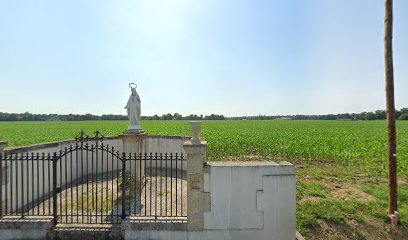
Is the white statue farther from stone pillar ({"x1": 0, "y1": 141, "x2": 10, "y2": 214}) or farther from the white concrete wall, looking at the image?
the white concrete wall

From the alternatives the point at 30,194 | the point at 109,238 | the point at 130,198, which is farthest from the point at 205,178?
the point at 30,194

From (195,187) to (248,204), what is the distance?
1230 millimetres

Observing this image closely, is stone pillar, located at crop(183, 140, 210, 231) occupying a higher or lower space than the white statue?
lower

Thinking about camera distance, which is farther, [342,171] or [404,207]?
[342,171]

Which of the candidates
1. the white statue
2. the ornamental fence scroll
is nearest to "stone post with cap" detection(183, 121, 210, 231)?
the ornamental fence scroll

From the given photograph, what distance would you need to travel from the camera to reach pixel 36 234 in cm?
491

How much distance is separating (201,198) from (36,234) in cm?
375

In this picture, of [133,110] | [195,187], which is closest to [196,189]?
[195,187]

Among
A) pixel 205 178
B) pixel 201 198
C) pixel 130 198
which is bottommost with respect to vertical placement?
pixel 130 198

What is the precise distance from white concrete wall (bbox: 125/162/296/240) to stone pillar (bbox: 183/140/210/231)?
0.12m

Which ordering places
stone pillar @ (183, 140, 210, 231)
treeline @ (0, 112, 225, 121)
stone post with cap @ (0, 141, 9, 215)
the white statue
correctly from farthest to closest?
treeline @ (0, 112, 225, 121) < the white statue < stone post with cap @ (0, 141, 9, 215) < stone pillar @ (183, 140, 210, 231)

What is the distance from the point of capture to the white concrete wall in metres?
4.84

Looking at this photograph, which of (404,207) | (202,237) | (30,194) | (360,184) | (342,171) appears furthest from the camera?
(342,171)

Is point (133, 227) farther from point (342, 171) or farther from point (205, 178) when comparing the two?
point (342, 171)
